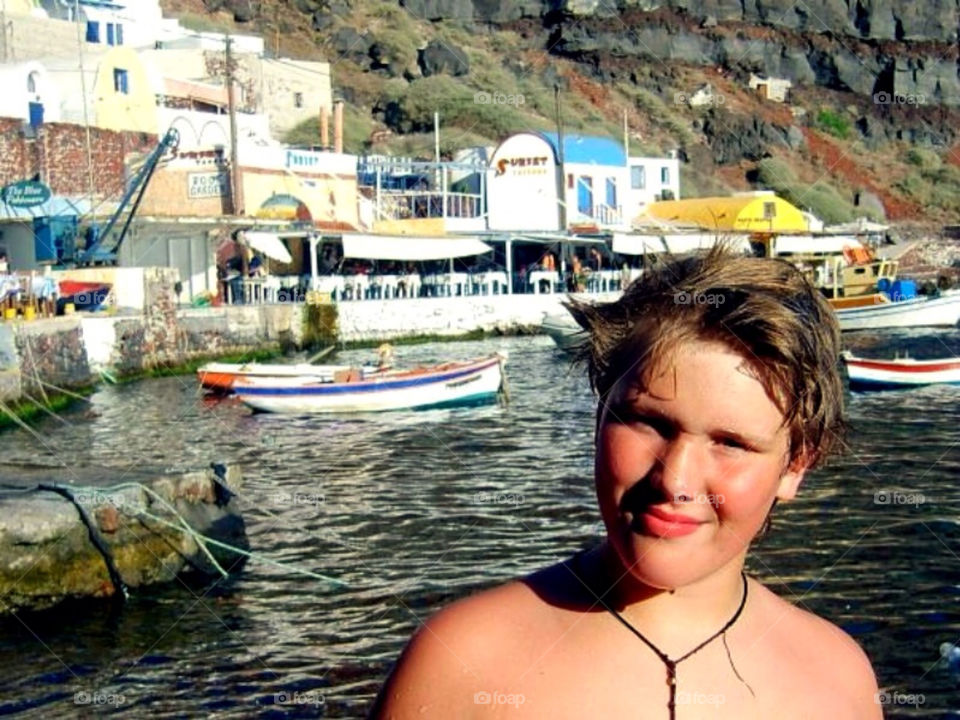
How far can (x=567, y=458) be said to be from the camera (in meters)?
18.5

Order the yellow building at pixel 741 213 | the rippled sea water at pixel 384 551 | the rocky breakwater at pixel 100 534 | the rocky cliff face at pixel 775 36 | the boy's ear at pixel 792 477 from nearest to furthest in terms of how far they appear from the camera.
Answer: the boy's ear at pixel 792 477, the rippled sea water at pixel 384 551, the rocky breakwater at pixel 100 534, the yellow building at pixel 741 213, the rocky cliff face at pixel 775 36

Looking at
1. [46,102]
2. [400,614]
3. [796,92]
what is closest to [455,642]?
[400,614]

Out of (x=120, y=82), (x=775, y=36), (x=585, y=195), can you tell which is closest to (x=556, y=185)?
(x=585, y=195)

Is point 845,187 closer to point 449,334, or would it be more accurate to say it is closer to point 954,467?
point 449,334

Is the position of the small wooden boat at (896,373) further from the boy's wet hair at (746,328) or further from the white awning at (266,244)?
the boy's wet hair at (746,328)

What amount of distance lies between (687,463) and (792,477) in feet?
0.86

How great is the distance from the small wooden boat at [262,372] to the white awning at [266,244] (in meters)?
12.5

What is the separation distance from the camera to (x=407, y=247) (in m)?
42.5

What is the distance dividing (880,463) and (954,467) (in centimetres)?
91

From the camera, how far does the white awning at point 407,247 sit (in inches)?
1633

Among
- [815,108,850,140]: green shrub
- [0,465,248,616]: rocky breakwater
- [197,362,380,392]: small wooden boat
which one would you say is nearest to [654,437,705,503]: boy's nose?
[0,465,248,616]: rocky breakwater

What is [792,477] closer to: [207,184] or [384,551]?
[384,551]

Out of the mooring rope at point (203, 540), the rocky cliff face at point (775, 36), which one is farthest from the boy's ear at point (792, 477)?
the rocky cliff face at point (775, 36)

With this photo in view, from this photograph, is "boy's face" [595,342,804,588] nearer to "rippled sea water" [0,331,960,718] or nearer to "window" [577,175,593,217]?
"rippled sea water" [0,331,960,718]
